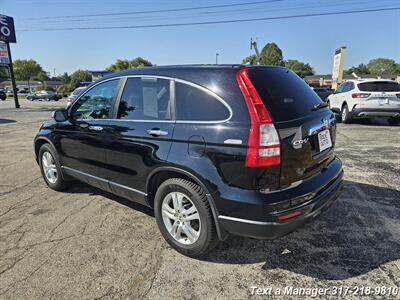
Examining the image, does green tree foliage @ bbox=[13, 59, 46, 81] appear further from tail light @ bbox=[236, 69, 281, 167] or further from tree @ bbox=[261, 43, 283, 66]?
tail light @ bbox=[236, 69, 281, 167]

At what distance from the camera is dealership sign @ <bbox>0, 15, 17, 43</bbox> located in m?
22.2

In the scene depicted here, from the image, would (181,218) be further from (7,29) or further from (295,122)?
(7,29)

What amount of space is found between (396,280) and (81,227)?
3.18 meters

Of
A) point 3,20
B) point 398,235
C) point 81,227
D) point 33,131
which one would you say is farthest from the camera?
point 3,20

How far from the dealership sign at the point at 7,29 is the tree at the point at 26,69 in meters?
112

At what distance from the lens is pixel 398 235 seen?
125 inches

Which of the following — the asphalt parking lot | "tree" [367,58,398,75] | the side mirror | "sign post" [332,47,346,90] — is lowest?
the asphalt parking lot

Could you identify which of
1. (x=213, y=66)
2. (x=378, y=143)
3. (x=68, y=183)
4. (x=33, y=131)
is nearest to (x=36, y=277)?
(x=68, y=183)

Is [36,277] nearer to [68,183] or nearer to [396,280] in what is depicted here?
[68,183]

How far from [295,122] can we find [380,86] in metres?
9.44

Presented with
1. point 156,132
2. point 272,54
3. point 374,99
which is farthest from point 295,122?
point 272,54

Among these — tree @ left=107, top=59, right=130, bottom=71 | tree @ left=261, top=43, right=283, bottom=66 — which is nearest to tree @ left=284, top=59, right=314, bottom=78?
tree @ left=261, top=43, right=283, bottom=66

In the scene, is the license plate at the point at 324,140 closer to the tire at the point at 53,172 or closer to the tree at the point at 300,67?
the tire at the point at 53,172

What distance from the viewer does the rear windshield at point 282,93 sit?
8.24 feet
